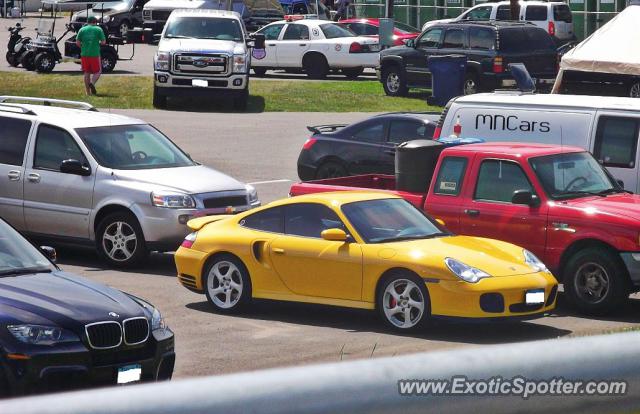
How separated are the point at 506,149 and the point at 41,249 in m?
5.32

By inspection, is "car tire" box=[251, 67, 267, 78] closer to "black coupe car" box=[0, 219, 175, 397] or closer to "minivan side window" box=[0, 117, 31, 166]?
"minivan side window" box=[0, 117, 31, 166]

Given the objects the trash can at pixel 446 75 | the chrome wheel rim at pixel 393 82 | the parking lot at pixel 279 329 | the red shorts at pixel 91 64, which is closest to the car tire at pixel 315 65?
the chrome wheel rim at pixel 393 82

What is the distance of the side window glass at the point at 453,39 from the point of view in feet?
102

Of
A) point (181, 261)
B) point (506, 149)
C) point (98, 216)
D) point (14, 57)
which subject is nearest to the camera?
point (181, 261)

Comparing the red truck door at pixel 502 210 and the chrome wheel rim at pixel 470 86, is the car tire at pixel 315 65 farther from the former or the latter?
the red truck door at pixel 502 210

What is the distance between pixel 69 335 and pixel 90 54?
22.9m

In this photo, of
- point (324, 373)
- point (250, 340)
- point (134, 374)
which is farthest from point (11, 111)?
point (324, 373)

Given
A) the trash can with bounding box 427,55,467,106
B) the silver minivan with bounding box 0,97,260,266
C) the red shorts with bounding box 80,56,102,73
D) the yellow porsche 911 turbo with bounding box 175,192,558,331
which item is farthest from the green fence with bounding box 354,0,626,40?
the yellow porsche 911 turbo with bounding box 175,192,558,331

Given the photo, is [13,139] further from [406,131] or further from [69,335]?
[69,335]

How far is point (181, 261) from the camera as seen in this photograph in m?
12.0

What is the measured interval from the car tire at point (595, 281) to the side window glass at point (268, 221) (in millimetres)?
2749

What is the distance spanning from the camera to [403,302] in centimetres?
1074

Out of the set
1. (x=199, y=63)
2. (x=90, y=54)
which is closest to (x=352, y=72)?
(x=90, y=54)

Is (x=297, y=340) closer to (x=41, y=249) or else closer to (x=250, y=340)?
(x=250, y=340)
